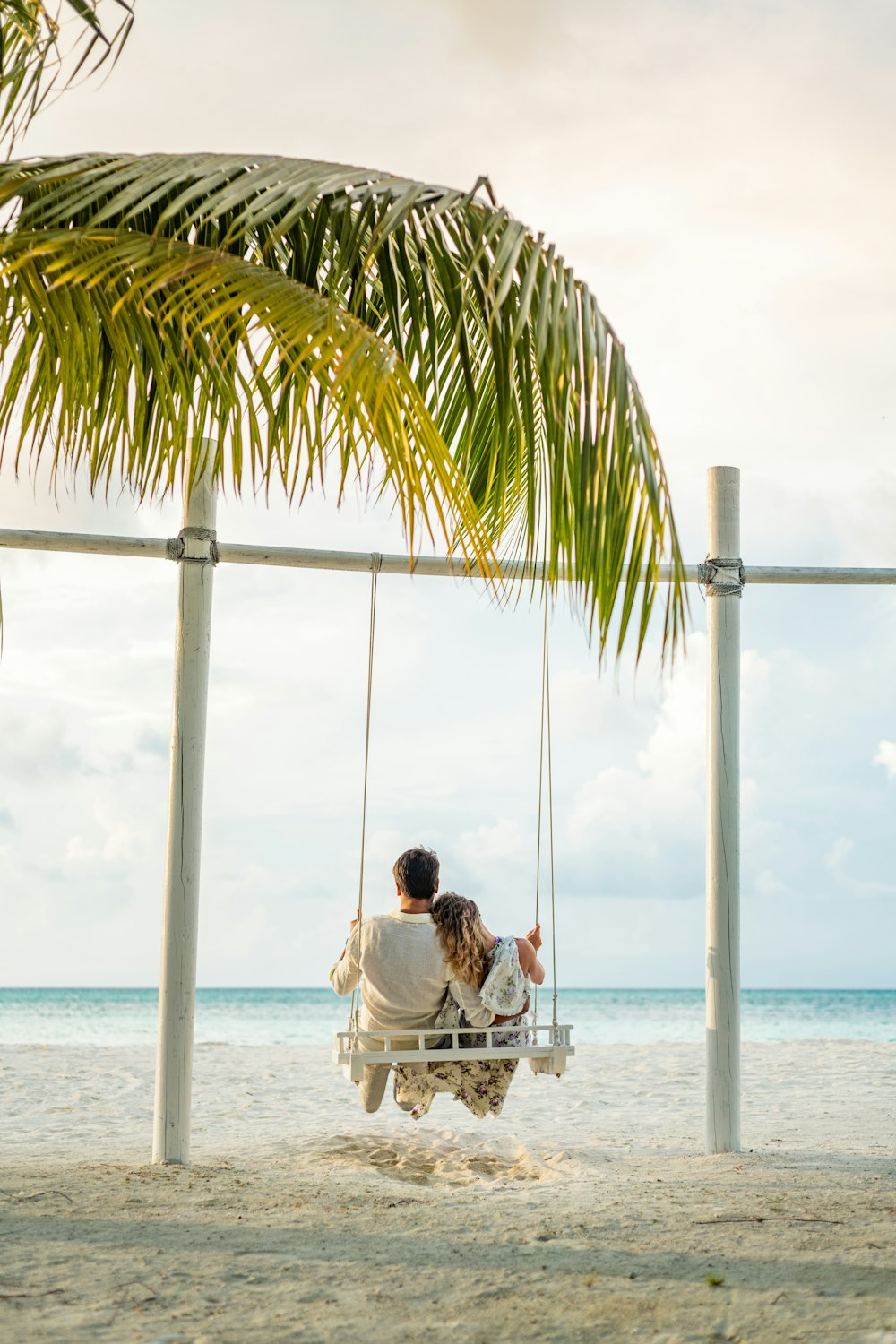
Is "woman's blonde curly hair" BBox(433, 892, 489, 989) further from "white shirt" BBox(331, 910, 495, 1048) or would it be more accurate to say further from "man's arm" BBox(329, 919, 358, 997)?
"man's arm" BBox(329, 919, 358, 997)

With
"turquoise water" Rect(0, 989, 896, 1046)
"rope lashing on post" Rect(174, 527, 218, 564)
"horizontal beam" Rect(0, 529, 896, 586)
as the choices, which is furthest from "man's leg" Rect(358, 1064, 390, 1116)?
"turquoise water" Rect(0, 989, 896, 1046)

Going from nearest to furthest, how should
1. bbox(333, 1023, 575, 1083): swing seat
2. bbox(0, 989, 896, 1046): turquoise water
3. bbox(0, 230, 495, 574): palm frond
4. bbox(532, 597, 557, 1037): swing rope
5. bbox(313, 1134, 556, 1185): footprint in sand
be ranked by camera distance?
bbox(0, 230, 495, 574): palm frond, bbox(333, 1023, 575, 1083): swing seat, bbox(532, 597, 557, 1037): swing rope, bbox(313, 1134, 556, 1185): footprint in sand, bbox(0, 989, 896, 1046): turquoise water

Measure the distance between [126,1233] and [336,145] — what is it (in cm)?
575

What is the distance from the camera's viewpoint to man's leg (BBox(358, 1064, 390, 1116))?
4211 mm

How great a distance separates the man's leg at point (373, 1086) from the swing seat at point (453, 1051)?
15cm

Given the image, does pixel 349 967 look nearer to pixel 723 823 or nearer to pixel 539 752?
pixel 539 752

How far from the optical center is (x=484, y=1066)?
13.9 ft

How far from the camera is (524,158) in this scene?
5281mm

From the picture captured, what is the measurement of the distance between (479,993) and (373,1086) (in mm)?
493

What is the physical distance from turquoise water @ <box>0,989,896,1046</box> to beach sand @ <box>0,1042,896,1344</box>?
Result: 13.4 m

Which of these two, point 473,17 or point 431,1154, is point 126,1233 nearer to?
point 431,1154

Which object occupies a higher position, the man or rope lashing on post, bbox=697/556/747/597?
rope lashing on post, bbox=697/556/747/597

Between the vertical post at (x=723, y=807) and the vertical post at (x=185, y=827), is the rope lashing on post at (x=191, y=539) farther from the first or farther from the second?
the vertical post at (x=723, y=807)

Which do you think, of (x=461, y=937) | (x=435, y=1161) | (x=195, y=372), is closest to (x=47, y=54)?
(x=195, y=372)
